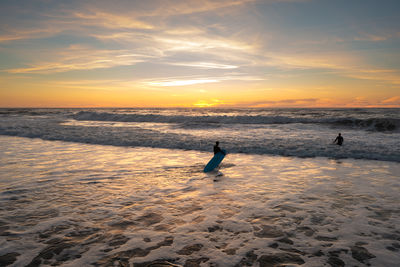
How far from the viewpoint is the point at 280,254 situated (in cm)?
393

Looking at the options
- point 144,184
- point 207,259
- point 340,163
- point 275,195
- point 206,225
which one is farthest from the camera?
point 340,163

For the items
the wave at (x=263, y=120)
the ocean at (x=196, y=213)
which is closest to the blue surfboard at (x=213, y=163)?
the ocean at (x=196, y=213)

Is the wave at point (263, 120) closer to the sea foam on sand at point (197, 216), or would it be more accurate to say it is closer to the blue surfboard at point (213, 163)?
the blue surfboard at point (213, 163)

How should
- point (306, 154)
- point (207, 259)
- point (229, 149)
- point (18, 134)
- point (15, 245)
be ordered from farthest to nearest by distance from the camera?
1. point (18, 134)
2. point (229, 149)
3. point (306, 154)
4. point (15, 245)
5. point (207, 259)

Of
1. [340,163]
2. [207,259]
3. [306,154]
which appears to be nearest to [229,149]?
[306,154]

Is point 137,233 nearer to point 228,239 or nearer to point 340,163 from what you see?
point 228,239

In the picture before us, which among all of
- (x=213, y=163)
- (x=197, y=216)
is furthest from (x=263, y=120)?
(x=197, y=216)

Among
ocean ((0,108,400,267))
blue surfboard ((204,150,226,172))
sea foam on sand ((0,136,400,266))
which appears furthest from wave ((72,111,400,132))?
sea foam on sand ((0,136,400,266))

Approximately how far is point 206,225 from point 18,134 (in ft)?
73.5

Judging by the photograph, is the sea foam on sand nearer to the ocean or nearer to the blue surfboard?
the ocean

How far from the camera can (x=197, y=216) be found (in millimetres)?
5367

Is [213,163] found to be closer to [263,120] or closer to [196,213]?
[196,213]

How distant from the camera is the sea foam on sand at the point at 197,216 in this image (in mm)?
3898

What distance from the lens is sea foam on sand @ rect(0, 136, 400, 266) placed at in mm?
3898
